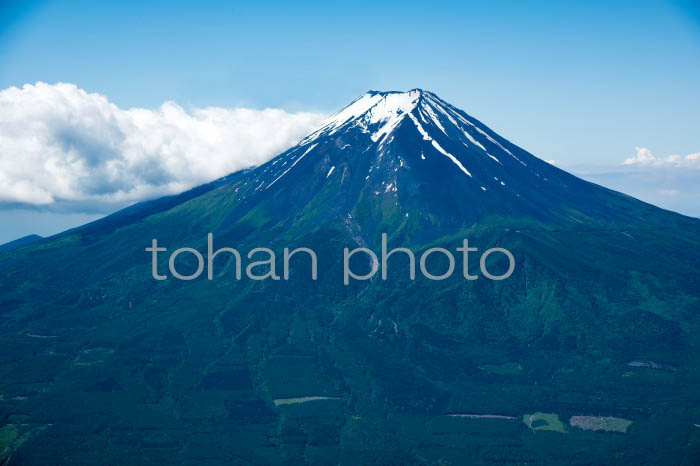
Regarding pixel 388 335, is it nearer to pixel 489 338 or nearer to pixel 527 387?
pixel 489 338

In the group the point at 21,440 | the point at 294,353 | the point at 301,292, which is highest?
the point at 301,292

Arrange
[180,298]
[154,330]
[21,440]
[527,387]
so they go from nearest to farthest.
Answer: [21,440] → [527,387] → [154,330] → [180,298]

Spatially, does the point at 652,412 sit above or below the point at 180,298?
below

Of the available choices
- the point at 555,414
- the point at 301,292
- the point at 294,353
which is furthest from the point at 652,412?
the point at 301,292

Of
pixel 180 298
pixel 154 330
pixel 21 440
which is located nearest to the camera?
pixel 21 440

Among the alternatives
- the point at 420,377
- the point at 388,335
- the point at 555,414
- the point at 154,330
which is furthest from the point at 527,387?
the point at 154,330

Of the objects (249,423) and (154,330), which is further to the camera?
(154,330)

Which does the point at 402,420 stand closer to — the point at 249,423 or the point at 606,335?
the point at 249,423

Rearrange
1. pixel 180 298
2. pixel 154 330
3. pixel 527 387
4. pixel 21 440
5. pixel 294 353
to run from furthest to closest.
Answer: pixel 180 298
pixel 154 330
pixel 294 353
pixel 527 387
pixel 21 440

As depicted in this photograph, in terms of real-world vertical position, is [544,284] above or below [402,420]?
above
